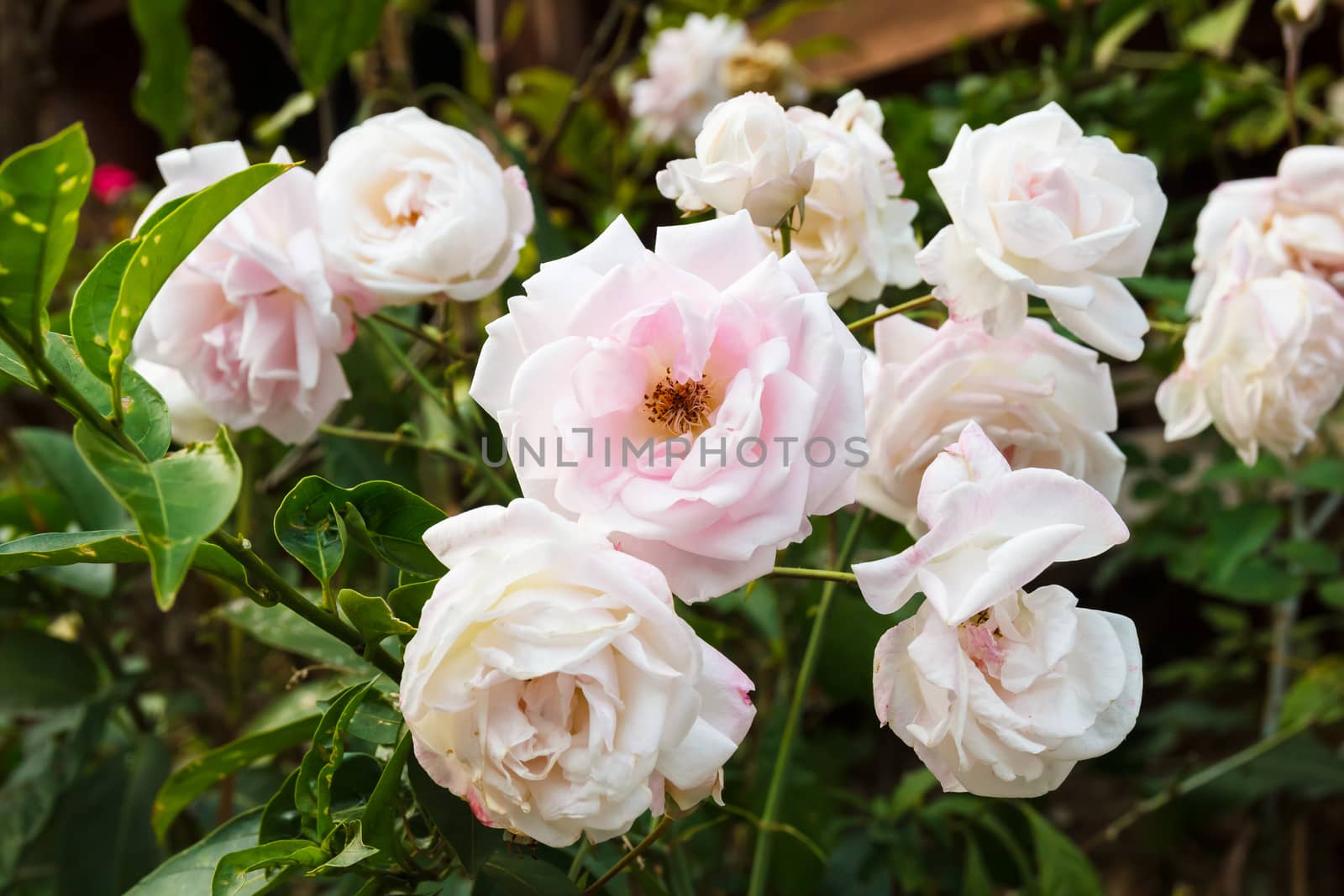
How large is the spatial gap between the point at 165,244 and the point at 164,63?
701 millimetres

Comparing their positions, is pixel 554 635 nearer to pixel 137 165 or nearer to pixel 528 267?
pixel 528 267

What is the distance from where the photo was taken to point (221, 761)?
518 mm

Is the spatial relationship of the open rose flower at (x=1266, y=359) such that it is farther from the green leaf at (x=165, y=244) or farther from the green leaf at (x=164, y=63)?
the green leaf at (x=164, y=63)

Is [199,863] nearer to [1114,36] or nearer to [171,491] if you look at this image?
[171,491]

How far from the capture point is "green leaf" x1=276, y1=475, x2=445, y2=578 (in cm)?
34

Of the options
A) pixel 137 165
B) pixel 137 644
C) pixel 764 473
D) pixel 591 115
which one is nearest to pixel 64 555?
pixel 764 473

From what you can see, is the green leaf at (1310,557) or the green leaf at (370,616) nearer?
the green leaf at (370,616)

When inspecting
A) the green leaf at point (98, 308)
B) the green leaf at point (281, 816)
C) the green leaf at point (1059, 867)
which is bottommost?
the green leaf at point (1059, 867)

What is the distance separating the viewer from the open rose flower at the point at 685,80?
51.3 inches

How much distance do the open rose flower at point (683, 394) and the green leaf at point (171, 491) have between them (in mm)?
87

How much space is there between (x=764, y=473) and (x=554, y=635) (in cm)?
8

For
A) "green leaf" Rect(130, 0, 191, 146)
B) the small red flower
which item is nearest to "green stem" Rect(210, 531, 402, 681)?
"green leaf" Rect(130, 0, 191, 146)

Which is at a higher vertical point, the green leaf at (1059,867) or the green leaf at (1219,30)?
the green leaf at (1219,30)

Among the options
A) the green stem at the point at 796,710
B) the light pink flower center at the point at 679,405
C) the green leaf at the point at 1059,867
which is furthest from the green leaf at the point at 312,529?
the green leaf at the point at 1059,867
